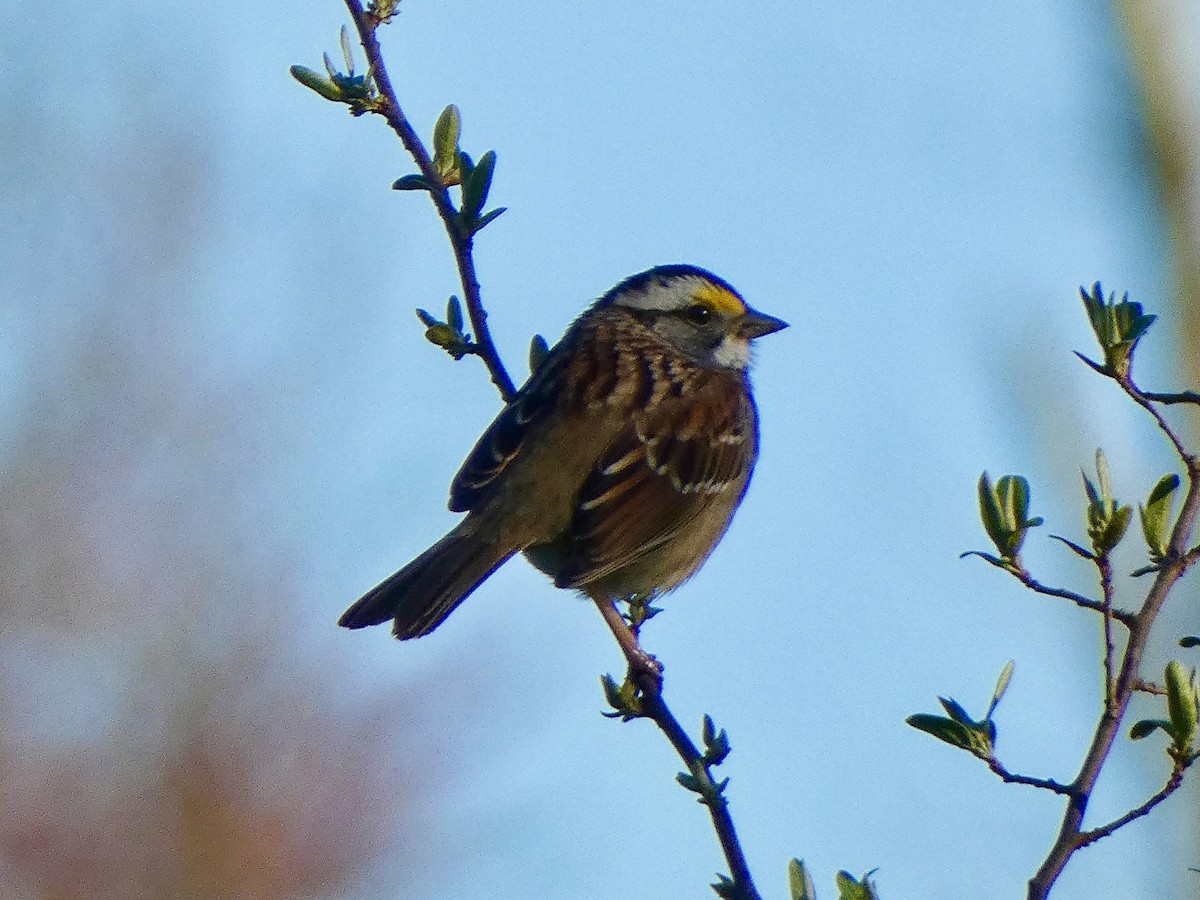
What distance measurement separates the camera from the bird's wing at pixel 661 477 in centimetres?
469

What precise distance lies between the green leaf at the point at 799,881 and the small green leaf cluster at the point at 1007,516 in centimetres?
60

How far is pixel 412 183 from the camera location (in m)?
3.57

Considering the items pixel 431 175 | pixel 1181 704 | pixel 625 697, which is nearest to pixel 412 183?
pixel 431 175

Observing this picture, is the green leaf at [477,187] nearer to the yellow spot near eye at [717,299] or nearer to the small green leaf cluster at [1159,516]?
the small green leaf cluster at [1159,516]

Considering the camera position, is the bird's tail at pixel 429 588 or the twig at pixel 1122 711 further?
the bird's tail at pixel 429 588

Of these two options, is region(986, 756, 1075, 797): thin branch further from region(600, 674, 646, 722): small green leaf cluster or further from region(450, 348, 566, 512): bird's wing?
region(450, 348, 566, 512): bird's wing

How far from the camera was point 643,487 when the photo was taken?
5.02m

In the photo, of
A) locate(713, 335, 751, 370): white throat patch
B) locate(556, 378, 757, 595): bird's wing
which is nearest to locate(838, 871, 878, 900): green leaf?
locate(556, 378, 757, 595): bird's wing

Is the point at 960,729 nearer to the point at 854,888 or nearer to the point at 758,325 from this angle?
the point at 854,888

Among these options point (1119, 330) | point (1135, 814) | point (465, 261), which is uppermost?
point (465, 261)

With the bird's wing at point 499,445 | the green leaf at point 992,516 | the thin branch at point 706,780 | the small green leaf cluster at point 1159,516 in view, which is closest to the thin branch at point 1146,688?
the small green leaf cluster at point 1159,516

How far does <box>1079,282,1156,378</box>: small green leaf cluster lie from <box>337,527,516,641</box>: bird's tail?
206 centimetres

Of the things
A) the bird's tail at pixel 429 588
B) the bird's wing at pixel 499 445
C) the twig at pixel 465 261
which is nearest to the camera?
the twig at pixel 465 261

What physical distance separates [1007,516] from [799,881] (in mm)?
700
